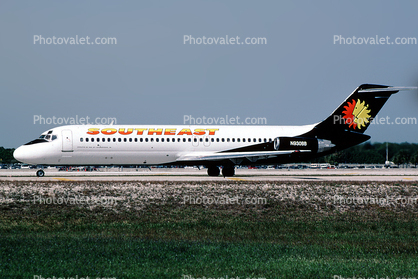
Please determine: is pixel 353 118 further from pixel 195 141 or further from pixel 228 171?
pixel 195 141

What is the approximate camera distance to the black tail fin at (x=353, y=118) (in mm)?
45344

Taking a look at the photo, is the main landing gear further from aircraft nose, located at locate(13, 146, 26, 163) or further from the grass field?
aircraft nose, located at locate(13, 146, 26, 163)

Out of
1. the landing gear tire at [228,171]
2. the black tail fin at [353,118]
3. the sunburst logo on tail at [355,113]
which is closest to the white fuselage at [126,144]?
the landing gear tire at [228,171]

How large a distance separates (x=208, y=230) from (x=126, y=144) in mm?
23009

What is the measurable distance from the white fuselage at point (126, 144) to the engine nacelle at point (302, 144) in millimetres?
2155

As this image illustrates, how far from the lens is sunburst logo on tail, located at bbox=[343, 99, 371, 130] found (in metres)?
45.6

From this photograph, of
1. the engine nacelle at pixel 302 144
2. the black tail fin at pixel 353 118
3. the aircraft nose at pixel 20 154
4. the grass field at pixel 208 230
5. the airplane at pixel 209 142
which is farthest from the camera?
the black tail fin at pixel 353 118

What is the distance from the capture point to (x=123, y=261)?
12.9 meters

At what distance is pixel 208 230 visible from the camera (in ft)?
67.8

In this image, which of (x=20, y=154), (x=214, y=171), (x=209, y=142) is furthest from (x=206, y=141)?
(x=20, y=154)

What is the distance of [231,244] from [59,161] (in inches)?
1134

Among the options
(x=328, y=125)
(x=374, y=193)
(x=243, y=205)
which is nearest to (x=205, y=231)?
(x=243, y=205)

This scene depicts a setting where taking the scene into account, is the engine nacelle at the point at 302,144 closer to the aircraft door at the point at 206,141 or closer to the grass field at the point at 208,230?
the aircraft door at the point at 206,141

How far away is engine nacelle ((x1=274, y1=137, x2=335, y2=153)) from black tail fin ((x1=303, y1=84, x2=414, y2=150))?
2.06 ft
